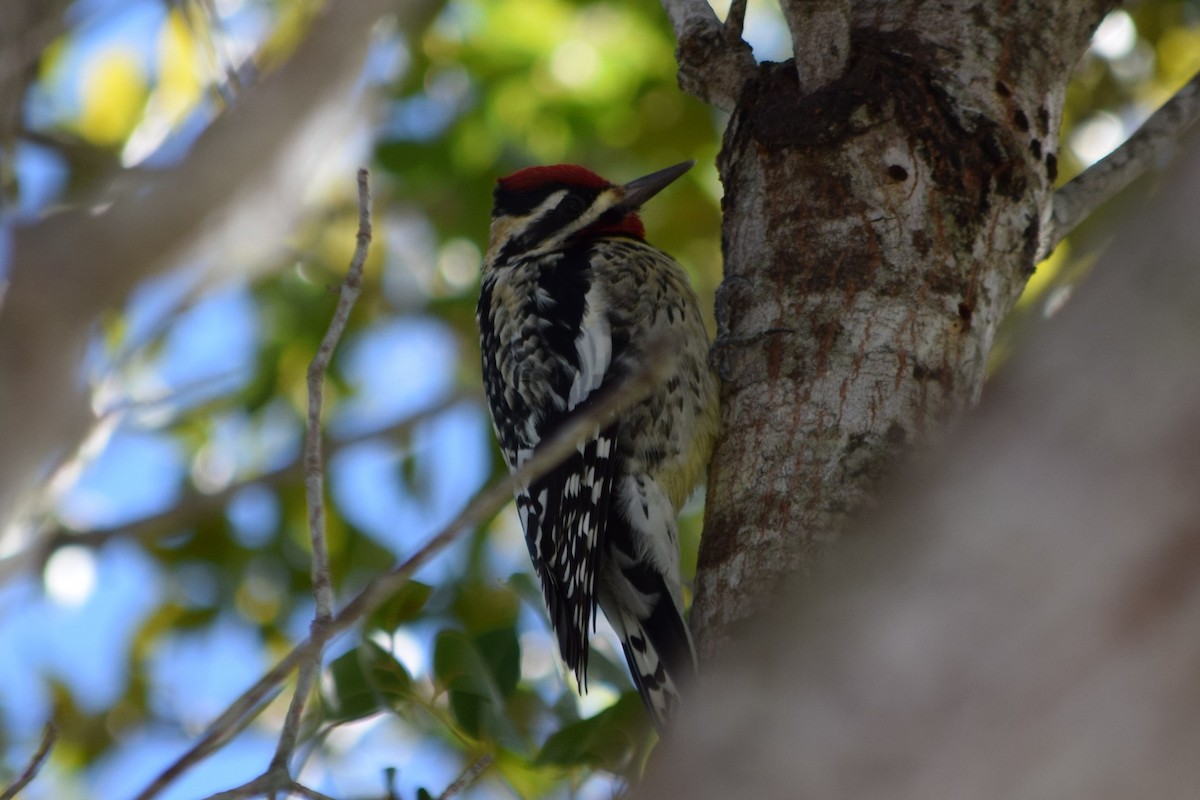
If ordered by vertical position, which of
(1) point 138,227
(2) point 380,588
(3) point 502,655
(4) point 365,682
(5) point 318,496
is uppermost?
(1) point 138,227

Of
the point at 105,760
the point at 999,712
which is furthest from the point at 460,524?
the point at 105,760

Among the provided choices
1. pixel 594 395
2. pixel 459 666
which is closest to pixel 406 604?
pixel 459 666

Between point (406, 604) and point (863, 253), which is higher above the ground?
point (863, 253)

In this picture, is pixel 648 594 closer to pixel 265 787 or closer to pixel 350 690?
pixel 350 690

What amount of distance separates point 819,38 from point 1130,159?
808 mm

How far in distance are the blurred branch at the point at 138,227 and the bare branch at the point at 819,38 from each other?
877 mm

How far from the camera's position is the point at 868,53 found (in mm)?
2613

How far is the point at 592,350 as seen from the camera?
135 inches

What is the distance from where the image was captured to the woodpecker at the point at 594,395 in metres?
3.08

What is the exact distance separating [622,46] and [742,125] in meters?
2.33

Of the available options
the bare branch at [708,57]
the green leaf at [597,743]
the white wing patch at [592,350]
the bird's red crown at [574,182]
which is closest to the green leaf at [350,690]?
the green leaf at [597,743]

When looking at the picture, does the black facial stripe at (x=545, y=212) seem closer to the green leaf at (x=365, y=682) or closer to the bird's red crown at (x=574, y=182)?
the bird's red crown at (x=574, y=182)

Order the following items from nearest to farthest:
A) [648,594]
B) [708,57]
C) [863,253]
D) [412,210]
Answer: [863,253], [708,57], [648,594], [412,210]

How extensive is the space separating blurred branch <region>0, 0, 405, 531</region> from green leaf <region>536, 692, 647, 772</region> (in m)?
1.14
